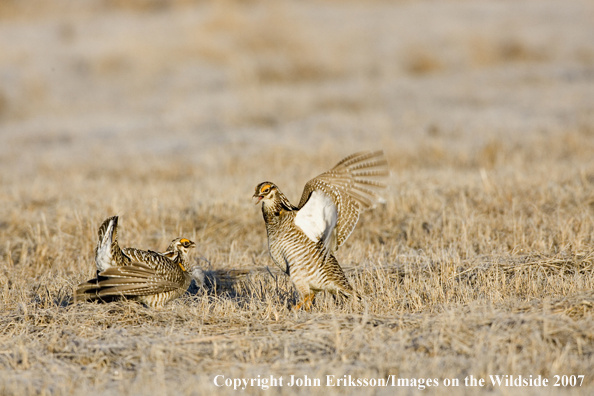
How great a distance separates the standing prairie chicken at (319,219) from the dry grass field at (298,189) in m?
0.24

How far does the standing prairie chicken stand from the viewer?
4.59 m

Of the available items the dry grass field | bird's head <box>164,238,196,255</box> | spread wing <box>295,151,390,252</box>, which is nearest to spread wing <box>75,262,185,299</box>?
the dry grass field

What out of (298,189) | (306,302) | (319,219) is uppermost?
(298,189)

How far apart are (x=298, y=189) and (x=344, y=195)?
3.44 meters

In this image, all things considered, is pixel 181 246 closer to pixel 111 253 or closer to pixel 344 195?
pixel 111 253

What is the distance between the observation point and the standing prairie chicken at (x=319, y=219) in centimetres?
459

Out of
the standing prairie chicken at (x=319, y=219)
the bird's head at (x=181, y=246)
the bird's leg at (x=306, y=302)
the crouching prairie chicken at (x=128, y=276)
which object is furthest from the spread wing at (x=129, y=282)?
the bird's leg at (x=306, y=302)

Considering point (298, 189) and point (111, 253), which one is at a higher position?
point (298, 189)

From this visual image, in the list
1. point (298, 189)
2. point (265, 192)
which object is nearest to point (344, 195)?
point (265, 192)

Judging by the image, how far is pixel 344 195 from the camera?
481 centimetres

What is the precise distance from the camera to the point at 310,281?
467 cm

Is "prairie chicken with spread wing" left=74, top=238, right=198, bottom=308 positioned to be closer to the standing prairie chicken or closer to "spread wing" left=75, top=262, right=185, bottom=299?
"spread wing" left=75, top=262, right=185, bottom=299

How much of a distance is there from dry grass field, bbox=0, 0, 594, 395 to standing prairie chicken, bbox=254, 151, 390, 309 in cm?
24

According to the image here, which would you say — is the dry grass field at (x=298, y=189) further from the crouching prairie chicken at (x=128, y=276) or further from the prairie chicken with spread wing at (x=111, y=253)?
the prairie chicken with spread wing at (x=111, y=253)
